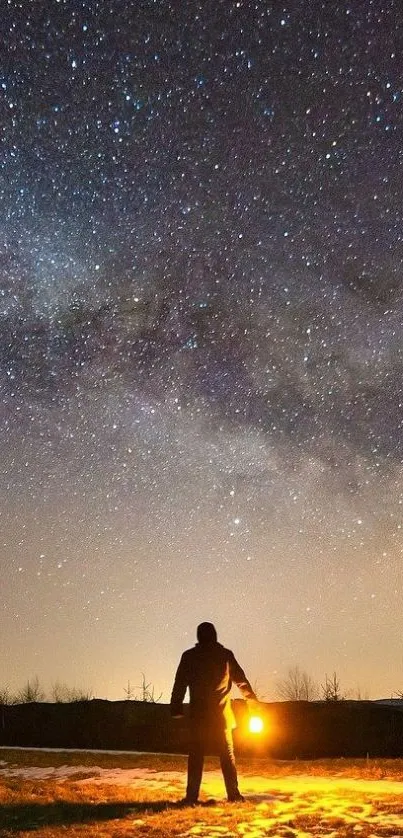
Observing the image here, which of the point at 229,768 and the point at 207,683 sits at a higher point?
the point at 207,683

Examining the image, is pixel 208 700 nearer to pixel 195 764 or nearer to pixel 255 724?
pixel 195 764

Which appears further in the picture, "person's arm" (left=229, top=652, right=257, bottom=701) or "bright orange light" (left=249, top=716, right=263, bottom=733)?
"bright orange light" (left=249, top=716, right=263, bottom=733)

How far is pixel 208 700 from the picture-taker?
8172mm

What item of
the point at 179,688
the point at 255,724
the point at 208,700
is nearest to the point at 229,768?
the point at 208,700

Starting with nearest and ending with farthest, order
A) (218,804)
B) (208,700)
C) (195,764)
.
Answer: (218,804) → (195,764) → (208,700)

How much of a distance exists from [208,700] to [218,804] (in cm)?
101

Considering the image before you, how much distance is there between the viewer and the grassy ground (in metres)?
6.53

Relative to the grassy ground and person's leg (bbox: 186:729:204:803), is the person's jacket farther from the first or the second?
the grassy ground

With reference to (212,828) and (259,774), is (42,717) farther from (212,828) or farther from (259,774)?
(212,828)

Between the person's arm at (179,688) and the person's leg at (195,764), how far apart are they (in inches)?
14.3

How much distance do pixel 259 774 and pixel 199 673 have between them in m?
3.40

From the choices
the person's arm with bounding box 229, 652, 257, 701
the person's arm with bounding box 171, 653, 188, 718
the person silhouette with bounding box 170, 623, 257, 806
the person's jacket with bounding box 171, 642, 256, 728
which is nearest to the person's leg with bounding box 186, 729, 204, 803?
the person silhouette with bounding box 170, 623, 257, 806

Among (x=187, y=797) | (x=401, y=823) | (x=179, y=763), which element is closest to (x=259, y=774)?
(x=179, y=763)

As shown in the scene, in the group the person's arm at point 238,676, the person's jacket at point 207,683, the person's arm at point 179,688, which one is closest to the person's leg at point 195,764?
the person's jacket at point 207,683
